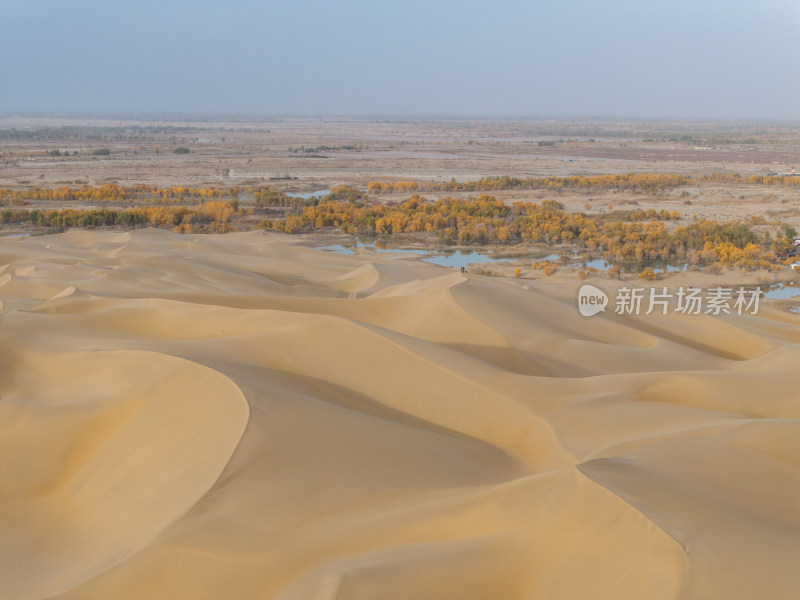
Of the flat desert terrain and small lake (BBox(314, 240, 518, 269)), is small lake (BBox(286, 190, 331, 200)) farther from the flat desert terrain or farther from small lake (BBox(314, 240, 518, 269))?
the flat desert terrain

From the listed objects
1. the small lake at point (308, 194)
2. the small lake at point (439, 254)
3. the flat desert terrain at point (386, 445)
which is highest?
the flat desert terrain at point (386, 445)

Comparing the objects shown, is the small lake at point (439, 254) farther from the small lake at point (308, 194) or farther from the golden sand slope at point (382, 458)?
the small lake at point (308, 194)

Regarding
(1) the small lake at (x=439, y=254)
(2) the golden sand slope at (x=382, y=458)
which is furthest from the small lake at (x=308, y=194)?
(2) the golden sand slope at (x=382, y=458)

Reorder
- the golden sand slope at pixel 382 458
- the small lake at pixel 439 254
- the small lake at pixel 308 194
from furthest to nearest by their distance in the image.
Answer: the small lake at pixel 308 194
the small lake at pixel 439 254
the golden sand slope at pixel 382 458

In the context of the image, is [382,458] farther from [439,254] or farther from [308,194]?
[308,194]

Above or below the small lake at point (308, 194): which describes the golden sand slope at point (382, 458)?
above

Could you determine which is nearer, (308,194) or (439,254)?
(439,254)

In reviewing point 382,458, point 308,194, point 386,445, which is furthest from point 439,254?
point 382,458

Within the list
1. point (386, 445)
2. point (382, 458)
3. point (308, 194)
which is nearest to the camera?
point (382, 458)

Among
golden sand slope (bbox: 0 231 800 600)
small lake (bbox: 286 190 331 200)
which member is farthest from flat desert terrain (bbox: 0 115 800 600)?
small lake (bbox: 286 190 331 200)

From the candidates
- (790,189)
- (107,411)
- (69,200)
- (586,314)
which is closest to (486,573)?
(107,411)
